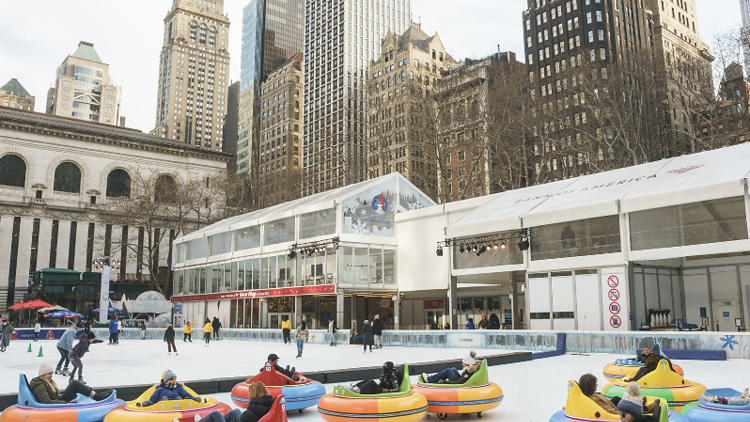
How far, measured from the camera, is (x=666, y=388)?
404 inches

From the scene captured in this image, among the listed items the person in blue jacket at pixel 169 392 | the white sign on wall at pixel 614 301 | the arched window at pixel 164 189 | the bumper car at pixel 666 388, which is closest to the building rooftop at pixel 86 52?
the arched window at pixel 164 189

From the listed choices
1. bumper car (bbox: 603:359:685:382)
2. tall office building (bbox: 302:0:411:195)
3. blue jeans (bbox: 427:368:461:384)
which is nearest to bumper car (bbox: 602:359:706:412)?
bumper car (bbox: 603:359:685:382)

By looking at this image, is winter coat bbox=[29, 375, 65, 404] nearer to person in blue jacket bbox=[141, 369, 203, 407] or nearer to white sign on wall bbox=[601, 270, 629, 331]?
person in blue jacket bbox=[141, 369, 203, 407]

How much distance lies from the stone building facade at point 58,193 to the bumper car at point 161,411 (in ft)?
229

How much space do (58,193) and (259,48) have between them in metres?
92.3

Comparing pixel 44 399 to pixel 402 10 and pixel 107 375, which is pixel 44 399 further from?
pixel 402 10

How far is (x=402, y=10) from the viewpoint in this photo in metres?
135

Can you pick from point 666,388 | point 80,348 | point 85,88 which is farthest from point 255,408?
point 85,88

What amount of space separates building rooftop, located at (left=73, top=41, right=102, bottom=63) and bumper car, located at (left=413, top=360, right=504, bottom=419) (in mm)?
201109

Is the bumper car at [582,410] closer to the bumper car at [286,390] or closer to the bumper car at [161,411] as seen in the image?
the bumper car at [286,390]

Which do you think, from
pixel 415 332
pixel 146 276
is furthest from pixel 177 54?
pixel 415 332

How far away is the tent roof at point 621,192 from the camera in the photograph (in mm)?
22797

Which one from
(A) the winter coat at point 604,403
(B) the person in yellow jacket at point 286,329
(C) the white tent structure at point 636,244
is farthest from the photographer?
(B) the person in yellow jacket at point 286,329

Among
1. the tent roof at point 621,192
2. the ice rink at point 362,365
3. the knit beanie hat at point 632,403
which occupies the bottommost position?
the ice rink at point 362,365
